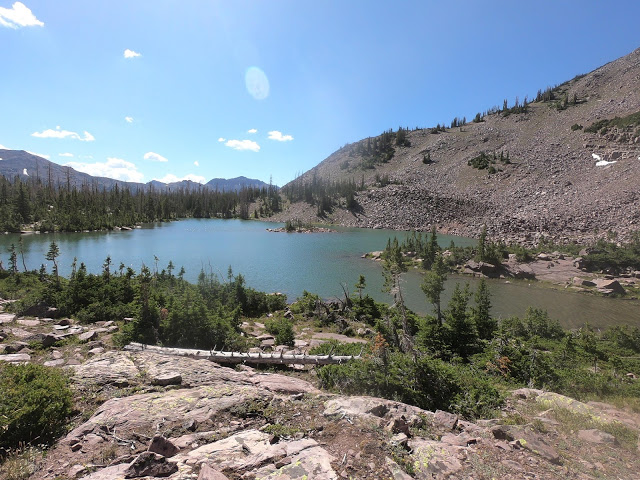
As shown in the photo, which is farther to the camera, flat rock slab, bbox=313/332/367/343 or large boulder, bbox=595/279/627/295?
large boulder, bbox=595/279/627/295

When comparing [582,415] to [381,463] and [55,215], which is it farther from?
[55,215]

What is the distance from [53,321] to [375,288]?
26.3 m

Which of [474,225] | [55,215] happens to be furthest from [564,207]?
[55,215]

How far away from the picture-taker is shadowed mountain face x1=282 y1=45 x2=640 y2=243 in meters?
61.3

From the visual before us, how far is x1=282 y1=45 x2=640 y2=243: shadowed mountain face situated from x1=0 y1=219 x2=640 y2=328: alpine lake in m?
30.7

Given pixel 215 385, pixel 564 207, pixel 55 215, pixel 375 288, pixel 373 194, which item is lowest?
pixel 375 288

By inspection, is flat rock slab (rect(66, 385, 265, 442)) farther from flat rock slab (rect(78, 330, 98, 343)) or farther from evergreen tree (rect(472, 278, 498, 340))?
evergreen tree (rect(472, 278, 498, 340))

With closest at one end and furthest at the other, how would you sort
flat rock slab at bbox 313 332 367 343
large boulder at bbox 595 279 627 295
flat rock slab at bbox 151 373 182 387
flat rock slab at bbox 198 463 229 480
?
flat rock slab at bbox 198 463 229 480 → flat rock slab at bbox 151 373 182 387 → flat rock slab at bbox 313 332 367 343 → large boulder at bbox 595 279 627 295

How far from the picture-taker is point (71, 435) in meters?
5.52

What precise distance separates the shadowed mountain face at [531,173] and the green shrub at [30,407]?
222ft

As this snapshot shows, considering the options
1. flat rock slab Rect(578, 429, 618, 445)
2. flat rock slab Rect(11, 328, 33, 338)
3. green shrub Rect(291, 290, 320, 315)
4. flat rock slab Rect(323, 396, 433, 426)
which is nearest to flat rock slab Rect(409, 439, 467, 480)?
flat rock slab Rect(323, 396, 433, 426)

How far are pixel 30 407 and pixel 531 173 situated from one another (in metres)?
108

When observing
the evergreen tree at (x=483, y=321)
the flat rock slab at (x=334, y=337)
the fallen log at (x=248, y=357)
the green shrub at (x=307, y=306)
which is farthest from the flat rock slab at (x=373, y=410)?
the green shrub at (x=307, y=306)

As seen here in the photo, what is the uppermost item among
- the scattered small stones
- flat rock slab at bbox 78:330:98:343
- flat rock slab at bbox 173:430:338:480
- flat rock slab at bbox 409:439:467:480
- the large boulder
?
the scattered small stones
